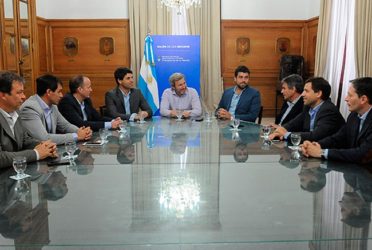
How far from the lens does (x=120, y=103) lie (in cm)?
480

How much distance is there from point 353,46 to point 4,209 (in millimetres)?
5712

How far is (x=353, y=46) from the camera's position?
604 centimetres

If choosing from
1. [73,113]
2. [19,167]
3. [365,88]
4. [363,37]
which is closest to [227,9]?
[363,37]

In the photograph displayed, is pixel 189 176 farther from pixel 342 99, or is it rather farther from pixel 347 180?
pixel 342 99

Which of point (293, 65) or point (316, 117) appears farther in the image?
point (293, 65)

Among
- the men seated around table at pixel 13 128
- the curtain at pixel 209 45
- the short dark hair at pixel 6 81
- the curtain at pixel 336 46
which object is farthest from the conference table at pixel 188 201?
the curtain at pixel 209 45

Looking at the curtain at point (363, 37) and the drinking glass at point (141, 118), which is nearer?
the drinking glass at point (141, 118)

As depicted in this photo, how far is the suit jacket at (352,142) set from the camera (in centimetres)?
241

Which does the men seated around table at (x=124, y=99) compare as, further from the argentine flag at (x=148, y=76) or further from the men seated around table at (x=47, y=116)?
the argentine flag at (x=148, y=76)

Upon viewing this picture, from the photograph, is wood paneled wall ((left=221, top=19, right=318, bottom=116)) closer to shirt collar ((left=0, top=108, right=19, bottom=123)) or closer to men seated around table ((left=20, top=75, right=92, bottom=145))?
men seated around table ((left=20, top=75, right=92, bottom=145))

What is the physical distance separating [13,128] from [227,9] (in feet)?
19.9

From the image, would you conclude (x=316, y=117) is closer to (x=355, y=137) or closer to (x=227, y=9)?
(x=355, y=137)

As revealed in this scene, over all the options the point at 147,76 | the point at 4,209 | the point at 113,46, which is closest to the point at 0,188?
the point at 4,209

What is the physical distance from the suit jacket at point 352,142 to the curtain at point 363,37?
2985mm
